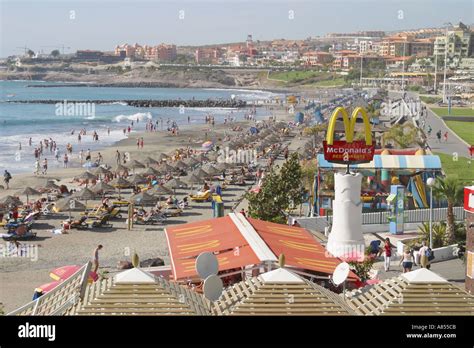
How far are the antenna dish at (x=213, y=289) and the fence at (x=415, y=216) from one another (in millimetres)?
12560

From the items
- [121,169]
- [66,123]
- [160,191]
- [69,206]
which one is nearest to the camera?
[69,206]

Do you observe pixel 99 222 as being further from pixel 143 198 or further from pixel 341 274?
pixel 341 274

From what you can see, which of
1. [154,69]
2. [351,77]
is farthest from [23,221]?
[154,69]

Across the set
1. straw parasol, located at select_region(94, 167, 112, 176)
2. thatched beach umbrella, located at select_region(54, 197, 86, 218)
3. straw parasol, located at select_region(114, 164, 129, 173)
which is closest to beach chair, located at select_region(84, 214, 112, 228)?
thatched beach umbrella, located at select_region(54, 197, 86, 218)

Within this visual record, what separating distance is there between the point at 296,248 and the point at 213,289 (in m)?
4.58

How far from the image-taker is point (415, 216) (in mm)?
20984

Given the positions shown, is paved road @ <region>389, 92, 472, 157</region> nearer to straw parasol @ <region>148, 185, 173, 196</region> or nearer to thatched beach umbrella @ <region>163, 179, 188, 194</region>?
thatched beach umbrella @ <region>163, 179, 188, 194</region>

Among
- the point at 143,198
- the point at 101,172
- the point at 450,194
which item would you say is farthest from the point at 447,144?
the point at 450,194

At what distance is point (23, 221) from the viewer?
2219cm

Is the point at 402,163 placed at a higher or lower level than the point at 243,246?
lower

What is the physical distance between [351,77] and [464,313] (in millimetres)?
143325
